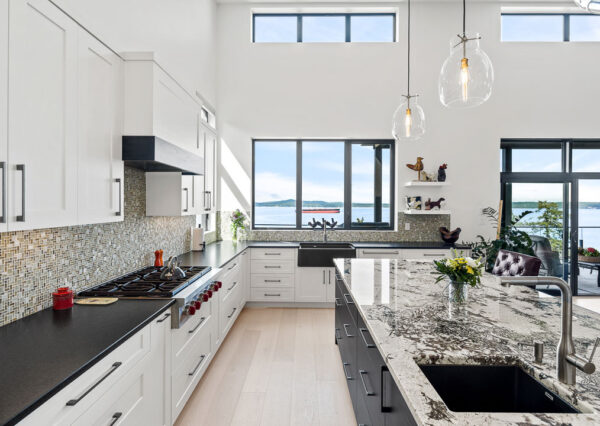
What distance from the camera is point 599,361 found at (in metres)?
1.17

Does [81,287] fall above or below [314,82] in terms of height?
below

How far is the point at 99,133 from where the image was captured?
1.84 metres

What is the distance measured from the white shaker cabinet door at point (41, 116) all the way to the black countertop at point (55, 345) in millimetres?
478

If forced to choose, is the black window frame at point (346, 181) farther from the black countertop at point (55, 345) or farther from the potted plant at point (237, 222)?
the black countertop at point (55, 345)

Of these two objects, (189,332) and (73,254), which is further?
(189,332)

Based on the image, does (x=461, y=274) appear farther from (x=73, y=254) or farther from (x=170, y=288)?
(x=73, y=254)

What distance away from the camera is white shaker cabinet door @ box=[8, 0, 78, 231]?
1.24 m

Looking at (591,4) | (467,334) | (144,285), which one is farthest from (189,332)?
(591,4)

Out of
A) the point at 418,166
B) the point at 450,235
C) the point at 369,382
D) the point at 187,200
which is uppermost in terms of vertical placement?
the point at 418,166

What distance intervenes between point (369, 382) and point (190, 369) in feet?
4.41

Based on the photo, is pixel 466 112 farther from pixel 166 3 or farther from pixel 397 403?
pixel 397 403

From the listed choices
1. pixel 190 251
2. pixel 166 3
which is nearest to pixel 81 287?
pixel 190 251

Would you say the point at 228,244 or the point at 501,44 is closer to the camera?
the point at 228,244

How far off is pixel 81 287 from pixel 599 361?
2585mm
